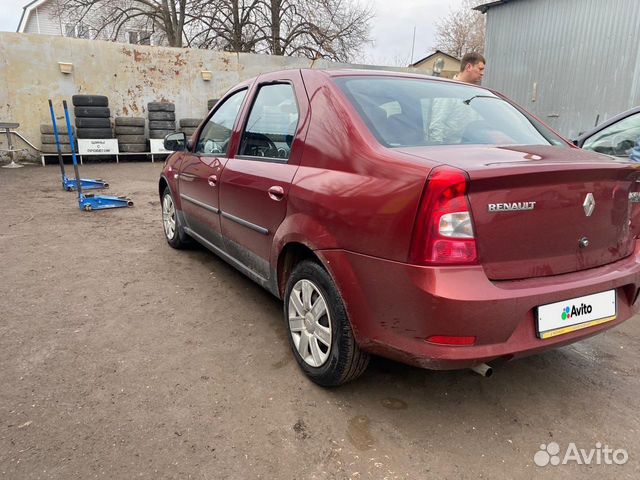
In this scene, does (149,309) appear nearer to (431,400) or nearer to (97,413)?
(97,413)

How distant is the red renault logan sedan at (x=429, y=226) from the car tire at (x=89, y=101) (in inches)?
428

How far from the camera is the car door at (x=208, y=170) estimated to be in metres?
3.53

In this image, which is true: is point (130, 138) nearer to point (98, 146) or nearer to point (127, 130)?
point (127, 130)

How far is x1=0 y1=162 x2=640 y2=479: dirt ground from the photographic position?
194 cm

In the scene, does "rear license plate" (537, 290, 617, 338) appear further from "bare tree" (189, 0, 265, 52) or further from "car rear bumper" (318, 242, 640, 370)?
"bare tree" (189, 0, 265, 52)

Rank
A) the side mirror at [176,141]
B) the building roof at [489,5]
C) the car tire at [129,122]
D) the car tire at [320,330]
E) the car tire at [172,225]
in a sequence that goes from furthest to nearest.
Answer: the building roof at [489,5]
the car tire at [129,122]
the car tire at [172,225]
the side mirror at [176,141]
the car tire at [320,330]

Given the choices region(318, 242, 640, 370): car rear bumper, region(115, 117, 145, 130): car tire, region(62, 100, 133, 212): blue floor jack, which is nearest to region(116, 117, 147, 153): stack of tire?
region(115, 117, 145, 130): car tire

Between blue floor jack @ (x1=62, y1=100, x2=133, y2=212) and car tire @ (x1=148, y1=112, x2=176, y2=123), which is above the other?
car tire @ (x1=148, y1=112, x2=176, y2=123)

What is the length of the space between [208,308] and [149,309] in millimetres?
437

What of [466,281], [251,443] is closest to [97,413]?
[251,443]

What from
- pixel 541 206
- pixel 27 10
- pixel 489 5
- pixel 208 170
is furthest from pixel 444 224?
pixel 27 10

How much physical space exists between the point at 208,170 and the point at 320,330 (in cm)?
184

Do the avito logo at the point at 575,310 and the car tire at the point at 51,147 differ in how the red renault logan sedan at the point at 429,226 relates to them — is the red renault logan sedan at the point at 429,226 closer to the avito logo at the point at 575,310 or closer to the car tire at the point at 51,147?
the avito logo at the point at 575,310
